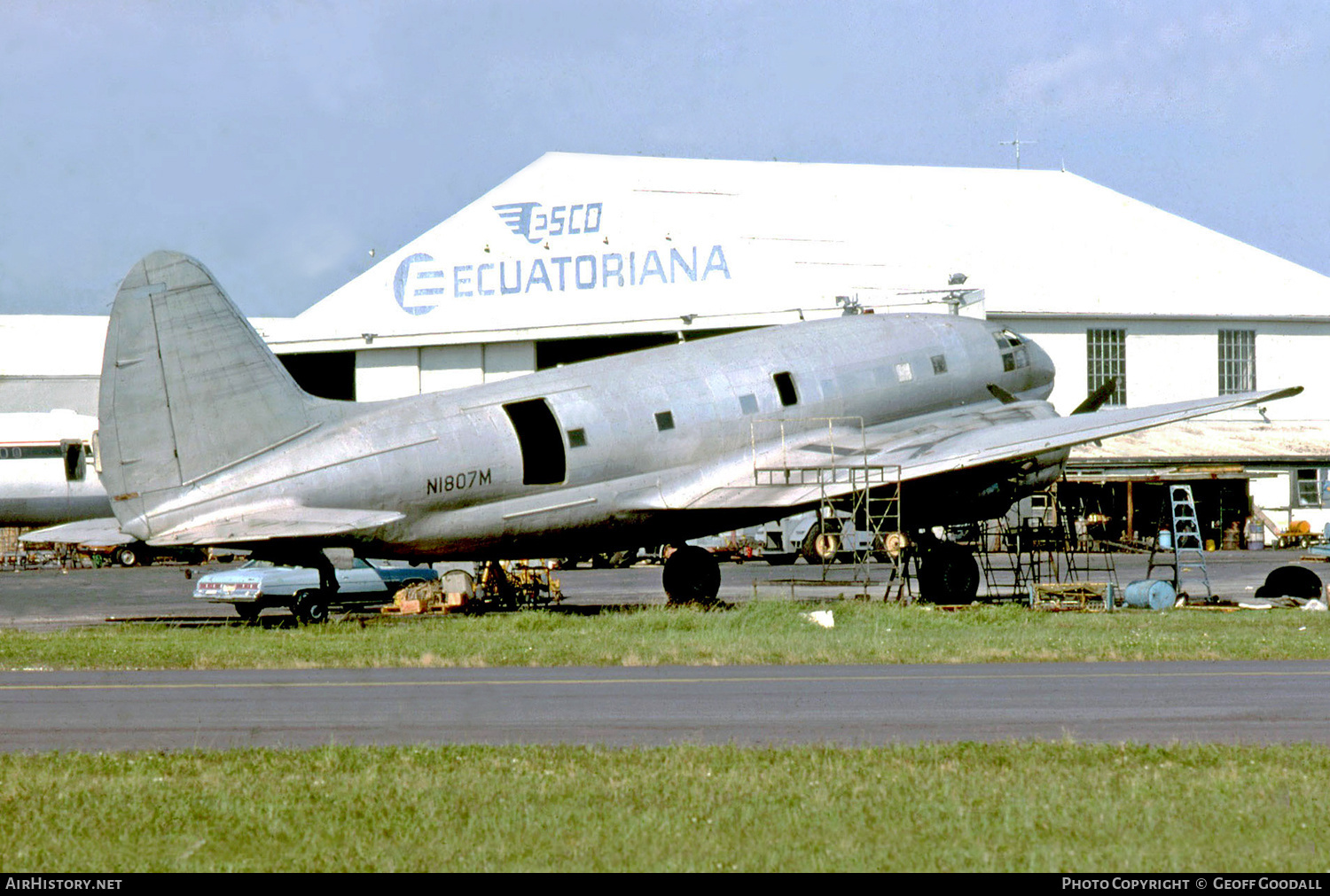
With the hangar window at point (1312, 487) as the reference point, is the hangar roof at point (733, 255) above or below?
above

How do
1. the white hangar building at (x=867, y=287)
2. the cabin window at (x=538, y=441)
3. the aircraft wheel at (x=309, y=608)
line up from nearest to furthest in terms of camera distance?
the cabin window at (x=538, y=441)
the aircraft wheel at (x=309, y=608)
the white hangar building at (x=867, y=287)

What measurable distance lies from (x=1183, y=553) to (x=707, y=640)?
3026 centimetres

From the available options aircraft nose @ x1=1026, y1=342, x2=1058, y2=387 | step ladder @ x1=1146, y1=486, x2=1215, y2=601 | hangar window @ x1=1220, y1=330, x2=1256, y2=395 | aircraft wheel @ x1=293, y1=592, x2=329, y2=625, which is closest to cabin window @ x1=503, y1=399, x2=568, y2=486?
aircraft wheel @ x1=293, y1=592, x2=329, y2=625

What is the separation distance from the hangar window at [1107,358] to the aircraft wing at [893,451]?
46752 millimetres

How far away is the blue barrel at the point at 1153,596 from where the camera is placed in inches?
1355

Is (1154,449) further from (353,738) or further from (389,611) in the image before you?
(353,738)

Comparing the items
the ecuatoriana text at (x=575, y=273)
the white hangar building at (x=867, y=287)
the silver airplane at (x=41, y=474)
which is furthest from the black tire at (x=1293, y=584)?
the silver airplane at (x=41, y=474)

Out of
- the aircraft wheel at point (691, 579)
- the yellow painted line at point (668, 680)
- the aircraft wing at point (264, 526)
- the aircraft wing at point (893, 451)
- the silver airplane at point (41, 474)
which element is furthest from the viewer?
the silver airplane at point (41, 474)

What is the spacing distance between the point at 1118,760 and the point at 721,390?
2135 cm

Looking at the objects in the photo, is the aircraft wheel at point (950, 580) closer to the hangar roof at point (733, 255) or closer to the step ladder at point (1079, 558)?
the step ladder at point (1079, 558)

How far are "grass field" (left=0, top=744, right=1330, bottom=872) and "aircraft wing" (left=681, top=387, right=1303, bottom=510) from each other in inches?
755

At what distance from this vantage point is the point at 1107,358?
268 ft

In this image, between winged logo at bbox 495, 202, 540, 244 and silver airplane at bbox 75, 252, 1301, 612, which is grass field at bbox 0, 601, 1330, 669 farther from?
winged logo at bbox 495, 202, 540, 244

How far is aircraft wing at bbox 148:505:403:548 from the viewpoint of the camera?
91.6ft
